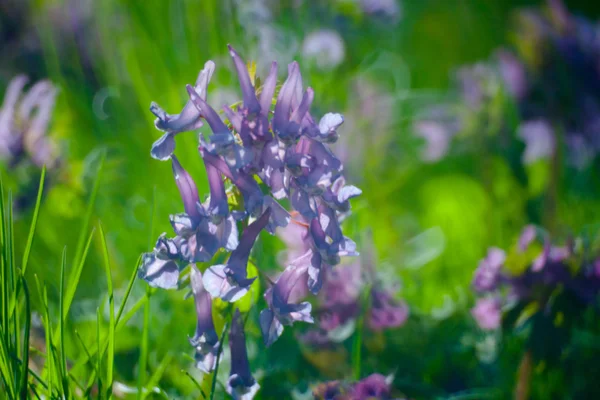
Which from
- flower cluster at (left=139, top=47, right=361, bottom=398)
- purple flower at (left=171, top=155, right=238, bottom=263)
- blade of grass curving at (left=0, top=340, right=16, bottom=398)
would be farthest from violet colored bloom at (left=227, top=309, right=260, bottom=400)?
blade of grass curving at (left=0, top=340, right=16, bottom=398)

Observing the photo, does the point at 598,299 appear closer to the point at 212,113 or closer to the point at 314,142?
the point at 314,142

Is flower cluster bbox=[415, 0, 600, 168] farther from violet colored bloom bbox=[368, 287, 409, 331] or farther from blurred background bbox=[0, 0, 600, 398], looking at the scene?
violet colored bloom bbox=[368, 287, 409, 331]

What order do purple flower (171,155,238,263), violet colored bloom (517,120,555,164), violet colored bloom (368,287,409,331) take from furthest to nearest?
1. violet colored bloom (517,120,555,164)
2. violet colored bloom (368,287,409,331)
3. purple flower (171,155,238,263)

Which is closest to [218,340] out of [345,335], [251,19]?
[345,335]

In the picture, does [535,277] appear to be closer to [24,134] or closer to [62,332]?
[62,332]

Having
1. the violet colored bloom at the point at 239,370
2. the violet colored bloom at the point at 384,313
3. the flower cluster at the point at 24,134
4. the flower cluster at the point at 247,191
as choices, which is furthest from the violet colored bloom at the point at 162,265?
the flower cluster at the point at 24,134
